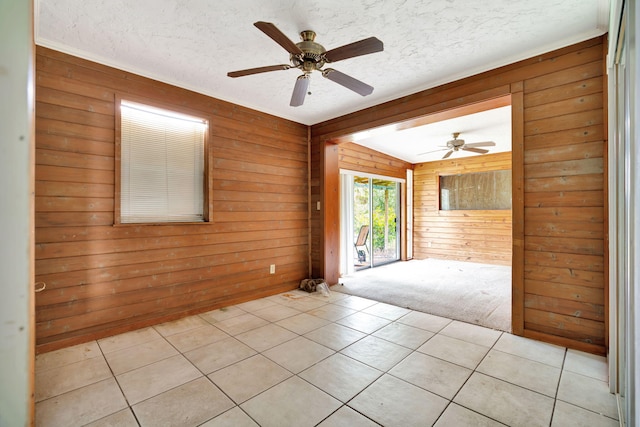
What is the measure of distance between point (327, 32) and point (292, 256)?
9.75 ft

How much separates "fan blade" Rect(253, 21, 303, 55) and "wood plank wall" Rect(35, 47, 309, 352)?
1741 mm

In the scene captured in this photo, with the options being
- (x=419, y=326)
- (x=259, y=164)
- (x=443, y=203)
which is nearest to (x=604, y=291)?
(x=419, y=326)

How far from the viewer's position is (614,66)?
5.95 feet

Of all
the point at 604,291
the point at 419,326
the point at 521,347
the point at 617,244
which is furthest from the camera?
the point at 419,326

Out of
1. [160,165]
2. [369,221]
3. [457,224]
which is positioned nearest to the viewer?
[160,165]

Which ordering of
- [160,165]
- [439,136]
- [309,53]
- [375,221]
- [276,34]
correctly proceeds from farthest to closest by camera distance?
[375,221] → [439,136] → [160,165] → [309,53] → [276,34]

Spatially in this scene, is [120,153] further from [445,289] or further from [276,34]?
[445,289]

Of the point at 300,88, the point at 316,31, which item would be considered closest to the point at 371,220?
the point at 300,88

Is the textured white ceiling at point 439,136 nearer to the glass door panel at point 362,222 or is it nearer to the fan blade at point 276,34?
the glass door panel at point 362,222

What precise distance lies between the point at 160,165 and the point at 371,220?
14.0 ft

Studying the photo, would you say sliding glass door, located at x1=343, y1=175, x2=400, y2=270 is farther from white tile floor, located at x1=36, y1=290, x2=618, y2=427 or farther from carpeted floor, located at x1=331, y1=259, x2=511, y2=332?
white tile floor, located at x1=36, y1=290, x2=618, y2=427

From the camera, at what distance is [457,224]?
Result: 695cm

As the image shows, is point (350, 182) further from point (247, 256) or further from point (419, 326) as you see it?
point (419, 326)

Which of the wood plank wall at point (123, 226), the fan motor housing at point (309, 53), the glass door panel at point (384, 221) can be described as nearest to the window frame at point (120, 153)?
the wood plank wall at point (123, 226)
